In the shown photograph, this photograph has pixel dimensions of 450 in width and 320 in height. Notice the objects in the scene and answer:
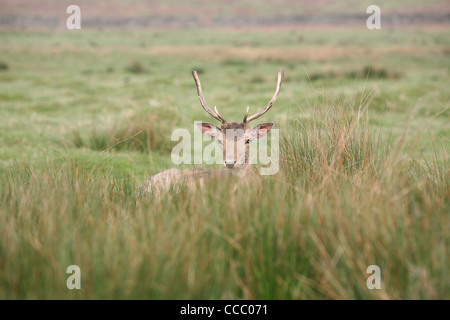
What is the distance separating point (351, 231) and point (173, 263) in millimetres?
1121

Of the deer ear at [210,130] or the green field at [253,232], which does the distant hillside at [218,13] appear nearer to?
the deer ear at [210,130]

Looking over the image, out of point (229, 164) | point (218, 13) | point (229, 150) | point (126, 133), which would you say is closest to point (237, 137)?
point (229, 150)

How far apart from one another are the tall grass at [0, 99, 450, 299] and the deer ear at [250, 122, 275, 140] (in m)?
1.66

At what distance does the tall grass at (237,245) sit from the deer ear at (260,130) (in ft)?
5.44

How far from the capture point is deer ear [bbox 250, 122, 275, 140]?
5789 mm

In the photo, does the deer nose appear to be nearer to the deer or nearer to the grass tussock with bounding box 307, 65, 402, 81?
the deer

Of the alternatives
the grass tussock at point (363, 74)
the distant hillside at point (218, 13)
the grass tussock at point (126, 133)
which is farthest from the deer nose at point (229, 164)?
the distant hillside at point (218, 13)

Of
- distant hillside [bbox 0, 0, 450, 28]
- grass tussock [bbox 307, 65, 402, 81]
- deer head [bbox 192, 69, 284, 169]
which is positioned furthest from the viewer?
distant hillside [bbox 0, 0, 450, 28]

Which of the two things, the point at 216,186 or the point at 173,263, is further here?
the point at 216,186

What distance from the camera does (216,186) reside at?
434 centimetres

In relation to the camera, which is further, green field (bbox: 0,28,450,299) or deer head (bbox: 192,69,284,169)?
deer head (bbox: 192,69,284,169)

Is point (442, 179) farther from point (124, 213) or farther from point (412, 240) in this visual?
point (124, 213)

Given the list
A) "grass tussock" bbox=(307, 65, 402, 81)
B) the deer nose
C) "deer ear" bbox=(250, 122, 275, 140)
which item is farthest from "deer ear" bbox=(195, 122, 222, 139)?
"grass tussock" bbox=(307, 65, 402, 81)

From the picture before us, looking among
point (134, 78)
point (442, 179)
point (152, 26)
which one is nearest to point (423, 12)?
point (152, 26)
